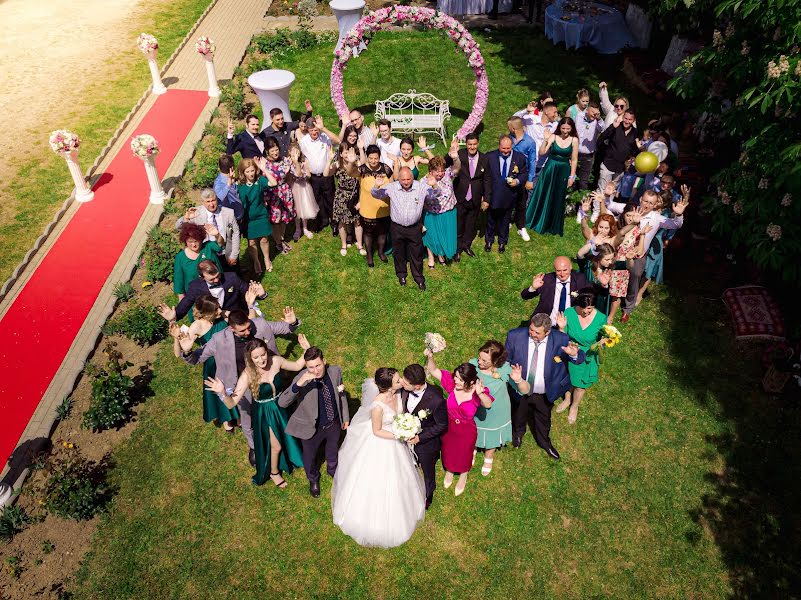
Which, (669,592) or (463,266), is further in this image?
(463,266)

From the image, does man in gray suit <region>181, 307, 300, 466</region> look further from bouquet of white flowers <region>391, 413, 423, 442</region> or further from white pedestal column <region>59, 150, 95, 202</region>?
white pedestal column <region>59, 150, 95, 202</region>

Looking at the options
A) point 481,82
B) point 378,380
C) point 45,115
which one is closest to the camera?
point 378,380

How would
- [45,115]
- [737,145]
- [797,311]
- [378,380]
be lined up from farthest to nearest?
[45,115] → [737,145] → [797,311] → [378,380]

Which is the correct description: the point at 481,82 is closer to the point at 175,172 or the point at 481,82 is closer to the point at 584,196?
→ the point at 584,196

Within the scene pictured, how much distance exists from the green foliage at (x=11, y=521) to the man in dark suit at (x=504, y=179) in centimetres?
763

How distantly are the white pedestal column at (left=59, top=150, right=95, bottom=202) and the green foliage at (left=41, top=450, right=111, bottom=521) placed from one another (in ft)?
22.0

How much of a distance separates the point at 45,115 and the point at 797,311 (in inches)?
661

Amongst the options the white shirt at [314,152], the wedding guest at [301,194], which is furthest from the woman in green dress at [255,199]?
the white shirt at [314,152]

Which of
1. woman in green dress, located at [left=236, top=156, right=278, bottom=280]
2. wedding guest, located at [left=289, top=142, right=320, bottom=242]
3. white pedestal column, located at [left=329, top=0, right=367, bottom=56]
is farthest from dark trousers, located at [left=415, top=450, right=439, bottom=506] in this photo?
white pedestal column, located at [left=329, top=0, right=367, bottom=56]

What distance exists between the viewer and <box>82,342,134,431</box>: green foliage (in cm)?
808

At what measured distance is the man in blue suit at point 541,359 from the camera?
22.9 ft

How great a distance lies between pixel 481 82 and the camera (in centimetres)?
1248

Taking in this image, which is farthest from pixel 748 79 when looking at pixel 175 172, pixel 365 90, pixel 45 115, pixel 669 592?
pixel 45 115

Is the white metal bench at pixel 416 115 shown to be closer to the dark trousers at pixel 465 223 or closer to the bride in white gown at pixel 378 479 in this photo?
the dark trousers at pixel 465 223
